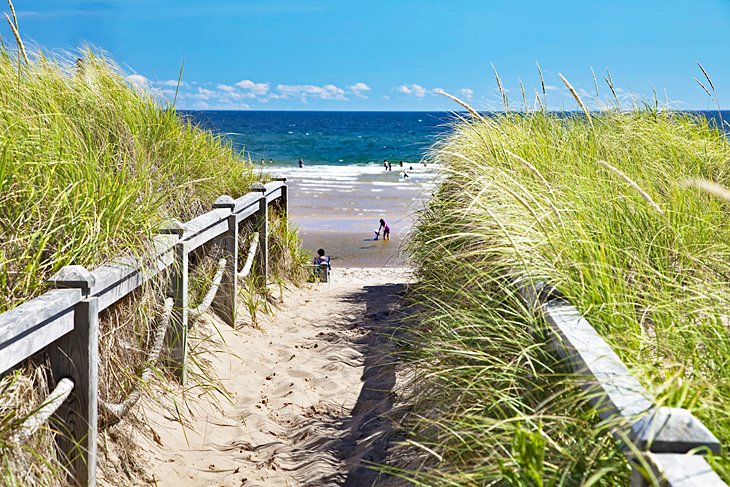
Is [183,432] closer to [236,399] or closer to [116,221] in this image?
[236,399]

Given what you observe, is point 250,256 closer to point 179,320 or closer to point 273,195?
point 273,195

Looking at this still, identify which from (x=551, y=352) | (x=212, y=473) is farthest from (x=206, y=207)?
(x=551, y=352)

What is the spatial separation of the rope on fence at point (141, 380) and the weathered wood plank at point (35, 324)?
610 mm

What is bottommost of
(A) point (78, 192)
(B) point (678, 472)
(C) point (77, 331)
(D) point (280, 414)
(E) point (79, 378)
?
(D) point (280, 414)

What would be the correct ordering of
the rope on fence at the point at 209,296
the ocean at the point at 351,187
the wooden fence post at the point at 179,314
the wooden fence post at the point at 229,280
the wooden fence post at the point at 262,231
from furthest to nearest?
1. the ocean at the point at 351,187
2. the wooden fence post at the point at 262,231
3. the wooden fence post at the point at 229,280
4. the rope on fence at the point at 209,296
5. the wooden fence post at the point at 179,314

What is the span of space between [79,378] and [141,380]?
0.62m

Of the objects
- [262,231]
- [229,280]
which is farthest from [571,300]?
[262,231]

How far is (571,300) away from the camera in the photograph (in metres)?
2.82

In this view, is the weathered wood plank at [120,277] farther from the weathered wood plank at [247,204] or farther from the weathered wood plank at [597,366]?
the weathered wood plank at [247,204]

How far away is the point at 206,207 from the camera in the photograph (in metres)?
6.30

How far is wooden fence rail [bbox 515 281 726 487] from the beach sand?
13.5 feet

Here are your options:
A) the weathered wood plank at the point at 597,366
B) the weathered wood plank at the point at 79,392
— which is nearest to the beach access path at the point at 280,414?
the weathered wood plank at the point at 79,392

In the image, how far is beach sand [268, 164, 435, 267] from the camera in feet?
48.4

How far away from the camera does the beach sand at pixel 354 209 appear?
14.7 meters
